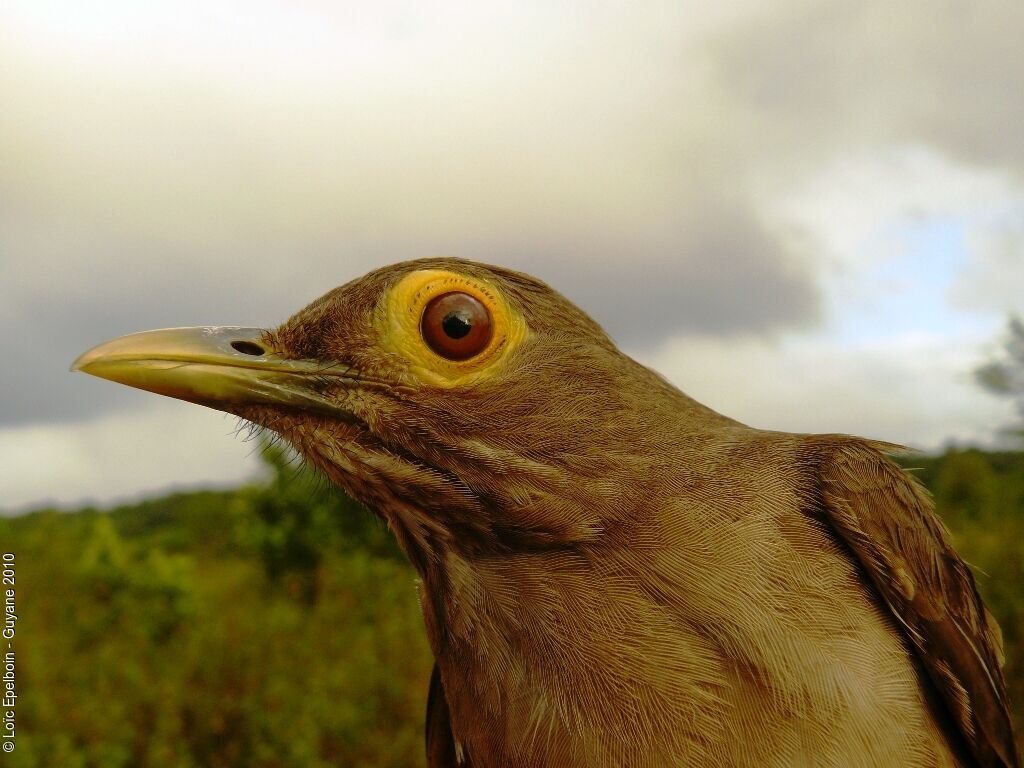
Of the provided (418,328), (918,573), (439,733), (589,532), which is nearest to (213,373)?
(418,328)

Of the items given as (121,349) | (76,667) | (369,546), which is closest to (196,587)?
(76,667)

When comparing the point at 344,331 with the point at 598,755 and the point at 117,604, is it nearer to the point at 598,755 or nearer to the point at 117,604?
the point at 598,755

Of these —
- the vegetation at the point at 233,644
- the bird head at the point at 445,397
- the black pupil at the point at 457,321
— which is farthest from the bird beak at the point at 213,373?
the vegetation at the point at 233,644

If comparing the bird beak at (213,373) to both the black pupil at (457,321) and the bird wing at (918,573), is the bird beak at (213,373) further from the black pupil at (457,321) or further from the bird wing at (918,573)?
the bird wing at (918,573)

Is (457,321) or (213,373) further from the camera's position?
(213,373)

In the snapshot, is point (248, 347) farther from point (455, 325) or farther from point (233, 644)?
point (233, 644)

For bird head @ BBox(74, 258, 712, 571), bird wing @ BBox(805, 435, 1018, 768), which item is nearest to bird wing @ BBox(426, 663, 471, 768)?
bird head @ BBox(74, 258, 712, 571)

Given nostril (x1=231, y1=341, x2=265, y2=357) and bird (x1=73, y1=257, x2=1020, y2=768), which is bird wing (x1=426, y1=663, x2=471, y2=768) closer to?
bird (x1=73, y1=257, x2=1020, y2=768)
